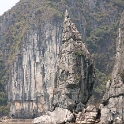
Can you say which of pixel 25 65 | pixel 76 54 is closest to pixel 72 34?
pixel 76 54

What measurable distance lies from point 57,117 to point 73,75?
3.87 m

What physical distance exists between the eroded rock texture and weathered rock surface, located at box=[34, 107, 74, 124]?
0.60 m

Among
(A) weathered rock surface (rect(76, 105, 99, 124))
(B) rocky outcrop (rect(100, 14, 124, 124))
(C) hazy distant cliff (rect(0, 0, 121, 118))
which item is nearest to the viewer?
(B) rocky outcrop (rect(100, 14, 124, 124))

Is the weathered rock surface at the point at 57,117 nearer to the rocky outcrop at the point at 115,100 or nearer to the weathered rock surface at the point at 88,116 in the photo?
the weathered rock surface at the point at 88,116

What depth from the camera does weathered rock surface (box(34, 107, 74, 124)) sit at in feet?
125

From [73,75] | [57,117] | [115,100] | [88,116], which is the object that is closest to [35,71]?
[73,75]

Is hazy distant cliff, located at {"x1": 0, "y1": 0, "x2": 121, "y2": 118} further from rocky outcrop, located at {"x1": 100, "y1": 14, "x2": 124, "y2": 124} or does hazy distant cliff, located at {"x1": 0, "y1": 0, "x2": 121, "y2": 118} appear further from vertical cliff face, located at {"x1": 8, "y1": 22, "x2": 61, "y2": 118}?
rocky outcrop, located at {"x1": 100, "y1": 14, "x2": 124, "y2": 124}

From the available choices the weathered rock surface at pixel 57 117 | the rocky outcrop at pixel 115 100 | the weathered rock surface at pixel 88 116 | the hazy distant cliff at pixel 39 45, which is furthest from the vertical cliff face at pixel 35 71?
the rocky outcrop at pixel 115 100

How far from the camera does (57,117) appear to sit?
39.3 meters

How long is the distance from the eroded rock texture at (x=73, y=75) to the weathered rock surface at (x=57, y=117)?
0.60m

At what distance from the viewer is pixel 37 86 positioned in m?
89.7

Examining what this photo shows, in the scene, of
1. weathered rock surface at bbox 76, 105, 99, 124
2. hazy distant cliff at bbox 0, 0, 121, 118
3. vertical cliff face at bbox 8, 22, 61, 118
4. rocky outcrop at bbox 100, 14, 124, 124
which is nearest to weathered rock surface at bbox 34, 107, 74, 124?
weathered rock surface at bbox 76, 105, 99, 124

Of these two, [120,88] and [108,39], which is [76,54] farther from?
[108,39]

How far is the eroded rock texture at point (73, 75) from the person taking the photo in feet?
132
